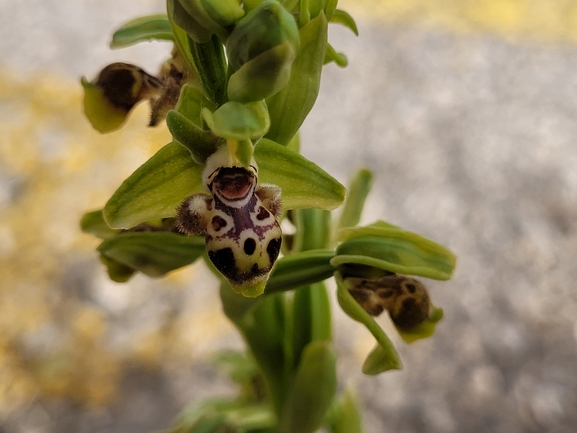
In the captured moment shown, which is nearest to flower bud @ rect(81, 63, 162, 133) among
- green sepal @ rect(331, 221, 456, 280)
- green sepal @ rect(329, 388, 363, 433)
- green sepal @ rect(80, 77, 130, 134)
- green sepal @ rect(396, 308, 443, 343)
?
green sepal @ rect(80, 77, 130, 134)

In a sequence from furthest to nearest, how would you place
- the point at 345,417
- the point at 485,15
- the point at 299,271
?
1. the point at 485,15
2. the point at 345,417
3. the point at 299,271

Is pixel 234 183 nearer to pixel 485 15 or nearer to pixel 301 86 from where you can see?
pixel 301 86

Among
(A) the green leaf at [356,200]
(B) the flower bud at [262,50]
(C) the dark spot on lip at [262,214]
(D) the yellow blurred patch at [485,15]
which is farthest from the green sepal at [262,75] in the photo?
(D) the yellow blurred patch at [485,15]

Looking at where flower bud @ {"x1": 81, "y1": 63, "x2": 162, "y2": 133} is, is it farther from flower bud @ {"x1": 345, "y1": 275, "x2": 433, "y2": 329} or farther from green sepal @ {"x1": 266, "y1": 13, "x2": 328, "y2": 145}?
flower bud @ {"x1": 345, "y1": 275, "x2": 433, "y2": 329}

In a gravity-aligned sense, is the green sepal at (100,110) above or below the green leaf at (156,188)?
above

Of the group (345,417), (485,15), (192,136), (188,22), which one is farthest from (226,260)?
(485,15)

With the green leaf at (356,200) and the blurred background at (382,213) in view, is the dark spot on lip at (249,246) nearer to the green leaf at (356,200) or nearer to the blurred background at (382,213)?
the green leaf at (356,200)
